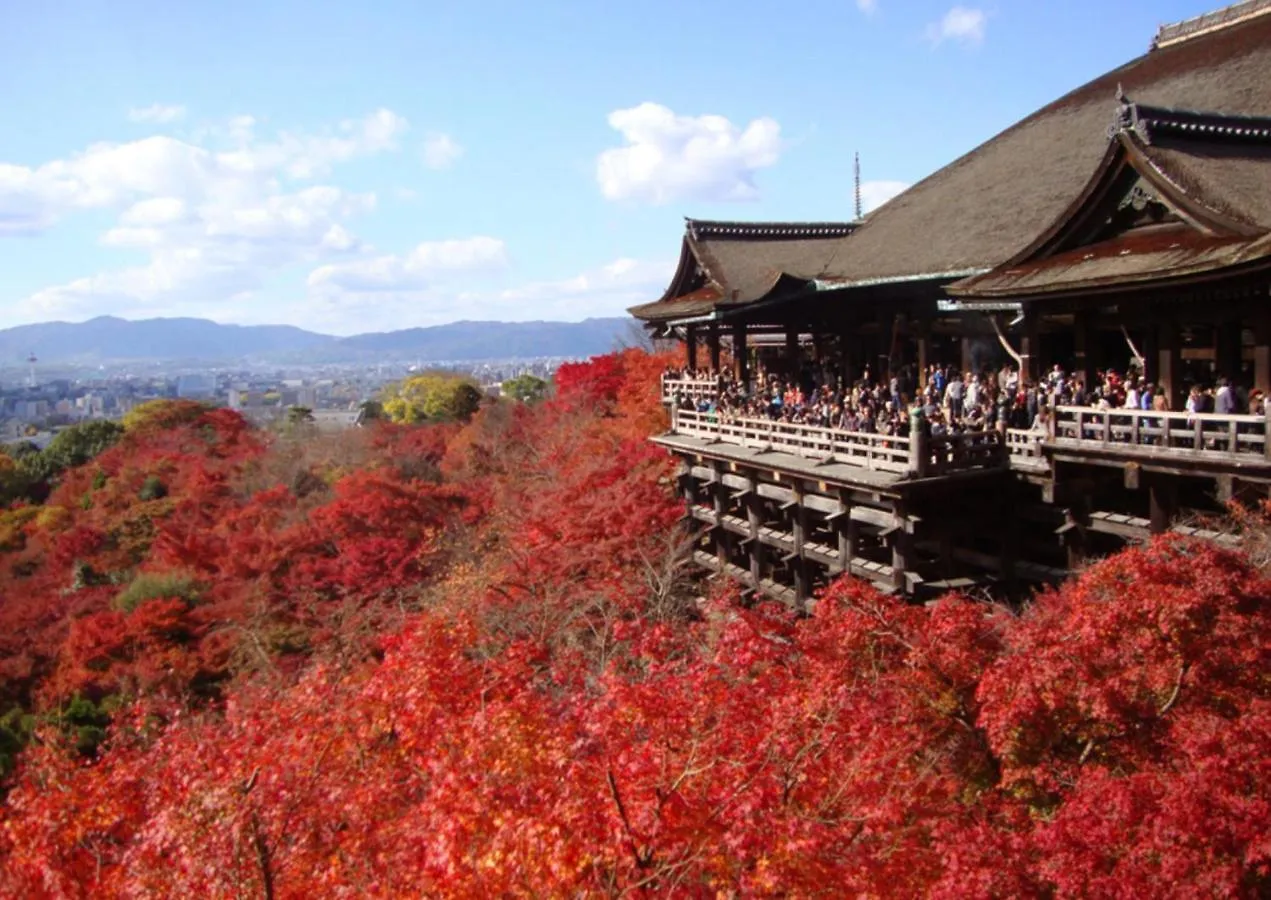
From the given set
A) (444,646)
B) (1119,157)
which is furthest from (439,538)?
(1119,157)

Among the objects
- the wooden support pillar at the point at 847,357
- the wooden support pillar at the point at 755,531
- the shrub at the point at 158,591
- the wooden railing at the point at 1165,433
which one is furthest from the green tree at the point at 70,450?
the wooden railing at the point at 1165,433

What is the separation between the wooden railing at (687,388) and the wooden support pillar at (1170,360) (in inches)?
426

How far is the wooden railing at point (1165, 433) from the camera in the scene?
11.8 m

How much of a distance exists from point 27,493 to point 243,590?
25491 millimetres

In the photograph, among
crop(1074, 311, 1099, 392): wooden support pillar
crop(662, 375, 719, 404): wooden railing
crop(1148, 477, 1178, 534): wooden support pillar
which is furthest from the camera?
crop(662, 375, 719, 404): wooden railing

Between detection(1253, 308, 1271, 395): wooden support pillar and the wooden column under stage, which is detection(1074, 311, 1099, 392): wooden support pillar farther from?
detection(1253, 308, 1271, 395): wooden support pillar

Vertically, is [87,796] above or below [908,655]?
below

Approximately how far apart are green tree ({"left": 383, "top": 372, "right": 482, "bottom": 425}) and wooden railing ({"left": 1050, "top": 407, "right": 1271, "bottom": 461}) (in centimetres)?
3906

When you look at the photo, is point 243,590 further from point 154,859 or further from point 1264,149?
point 1264,149

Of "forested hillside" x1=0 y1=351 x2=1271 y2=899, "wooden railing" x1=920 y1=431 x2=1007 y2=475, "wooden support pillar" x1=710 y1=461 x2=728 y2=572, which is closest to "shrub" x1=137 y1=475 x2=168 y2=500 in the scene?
"forested hillside" x1=0 y1=351 x2=1271 y2=899

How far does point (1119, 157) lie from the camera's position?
45.7 ft

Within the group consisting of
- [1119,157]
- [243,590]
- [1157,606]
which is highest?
[1119,157]

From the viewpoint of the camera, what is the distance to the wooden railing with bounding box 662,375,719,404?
77.2 ft

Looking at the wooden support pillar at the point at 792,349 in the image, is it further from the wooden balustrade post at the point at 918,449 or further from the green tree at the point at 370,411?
the green tree at the point at 370,411
